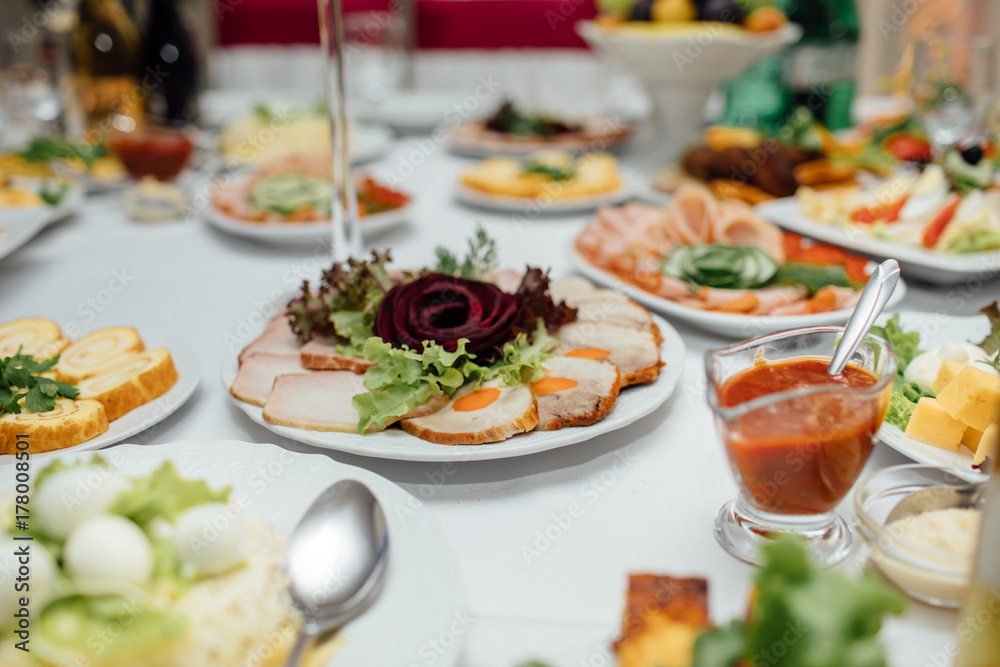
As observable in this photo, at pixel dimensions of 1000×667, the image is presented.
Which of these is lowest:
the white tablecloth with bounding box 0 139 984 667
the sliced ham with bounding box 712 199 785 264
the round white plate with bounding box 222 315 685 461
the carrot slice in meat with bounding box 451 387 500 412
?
the white tablecloth with bounding box 0 139 984 667

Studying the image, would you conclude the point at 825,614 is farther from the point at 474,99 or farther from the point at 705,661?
the point at 474,99

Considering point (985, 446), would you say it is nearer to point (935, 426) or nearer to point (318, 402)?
point (935, 426)

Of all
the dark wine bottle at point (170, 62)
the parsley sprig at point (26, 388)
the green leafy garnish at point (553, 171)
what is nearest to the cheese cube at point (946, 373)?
the parsley sprig at point (26, 388)

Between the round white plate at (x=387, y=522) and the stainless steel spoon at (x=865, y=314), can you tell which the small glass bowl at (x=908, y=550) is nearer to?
the stainless steel spoon at (x=865, y=314)

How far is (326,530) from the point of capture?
762 millimetres

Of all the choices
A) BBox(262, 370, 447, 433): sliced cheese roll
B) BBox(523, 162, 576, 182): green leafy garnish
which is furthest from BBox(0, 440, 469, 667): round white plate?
BBox(523, 162, 576, 182): green leafy garnish

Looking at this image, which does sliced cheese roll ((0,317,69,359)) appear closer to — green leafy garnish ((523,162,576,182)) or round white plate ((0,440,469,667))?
round white plate ((0,440,469,667))

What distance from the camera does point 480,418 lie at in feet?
3.32

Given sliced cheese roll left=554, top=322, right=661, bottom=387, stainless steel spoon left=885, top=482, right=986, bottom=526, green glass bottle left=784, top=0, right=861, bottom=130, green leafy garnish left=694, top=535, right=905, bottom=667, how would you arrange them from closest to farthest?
green leafy garnish left=694, top=535, right=905, bottom=667 < stainless steel spoon left=885, top=482, right=986, bottom=526 < sliced cheese roll left=554, top=322, right=661, bottom=387 < green glass bottle left=784, top=0, right=861, bottom=130

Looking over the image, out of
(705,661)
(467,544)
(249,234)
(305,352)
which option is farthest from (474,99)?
(705,661)

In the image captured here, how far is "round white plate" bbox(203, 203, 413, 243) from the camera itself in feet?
6.30

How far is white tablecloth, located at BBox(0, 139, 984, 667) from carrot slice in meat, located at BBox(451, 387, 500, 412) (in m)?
0.08

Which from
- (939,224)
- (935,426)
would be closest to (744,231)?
(939,224)

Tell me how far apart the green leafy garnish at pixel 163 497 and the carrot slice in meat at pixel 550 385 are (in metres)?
0.46
